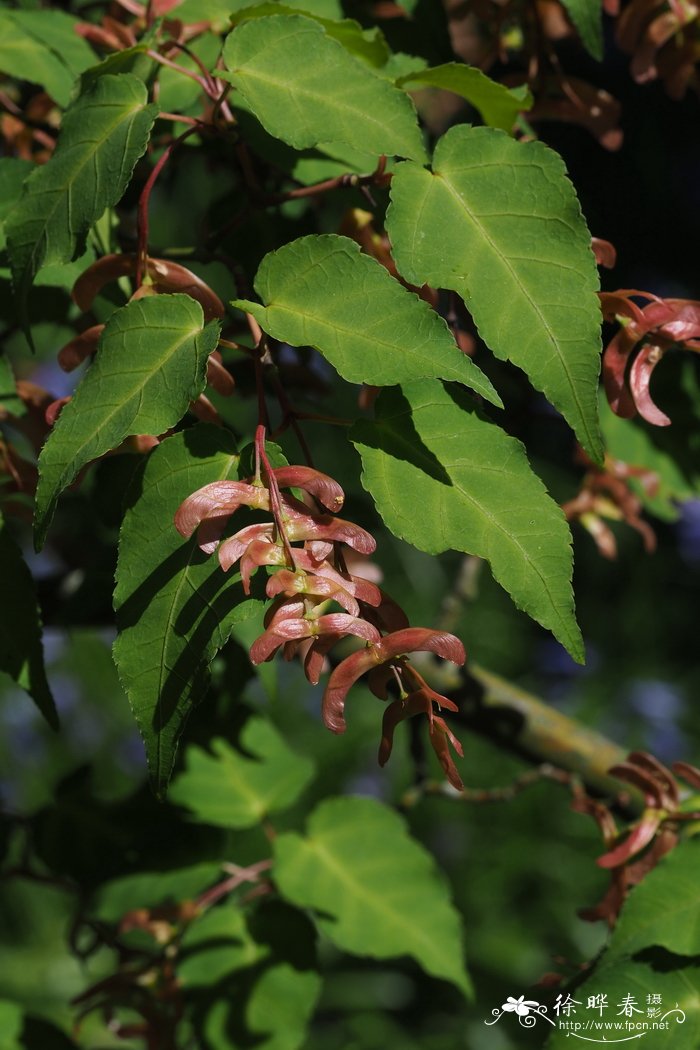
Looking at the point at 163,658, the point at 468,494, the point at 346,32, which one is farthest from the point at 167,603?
the point at 346,32

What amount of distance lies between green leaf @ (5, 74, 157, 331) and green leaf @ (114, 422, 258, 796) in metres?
0.13

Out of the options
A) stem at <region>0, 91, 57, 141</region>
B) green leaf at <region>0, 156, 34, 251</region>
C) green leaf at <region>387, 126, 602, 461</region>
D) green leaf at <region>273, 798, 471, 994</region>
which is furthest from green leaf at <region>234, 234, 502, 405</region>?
green leaf at <region>273, 798, 471, 994</region>

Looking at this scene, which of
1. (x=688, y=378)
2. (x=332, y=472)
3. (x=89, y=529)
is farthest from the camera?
(x=332, y=472)

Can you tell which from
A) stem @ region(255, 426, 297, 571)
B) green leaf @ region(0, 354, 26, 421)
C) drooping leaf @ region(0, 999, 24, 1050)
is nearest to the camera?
stem @ region(255, 426, 297, 571)

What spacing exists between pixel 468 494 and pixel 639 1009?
0.35 m

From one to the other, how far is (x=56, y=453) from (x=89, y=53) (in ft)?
1.55

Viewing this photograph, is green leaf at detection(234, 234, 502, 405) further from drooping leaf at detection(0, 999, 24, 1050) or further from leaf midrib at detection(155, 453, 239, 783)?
drooping leaf at detection(0, 999, 24, 1050)

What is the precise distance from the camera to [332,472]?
7.48 feet

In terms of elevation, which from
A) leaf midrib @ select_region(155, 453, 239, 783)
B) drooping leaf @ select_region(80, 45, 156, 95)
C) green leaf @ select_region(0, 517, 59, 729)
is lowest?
green leaf @ select_region(0, 517, 59, 729)

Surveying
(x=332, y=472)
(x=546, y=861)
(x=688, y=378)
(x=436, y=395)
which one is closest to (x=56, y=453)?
(x=436, y=395)

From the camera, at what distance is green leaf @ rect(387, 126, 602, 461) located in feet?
1.70

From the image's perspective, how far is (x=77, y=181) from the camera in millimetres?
562

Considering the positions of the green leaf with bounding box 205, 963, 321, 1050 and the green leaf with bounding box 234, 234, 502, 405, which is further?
the green leaf with bounding box 205, 963, 321, 1050

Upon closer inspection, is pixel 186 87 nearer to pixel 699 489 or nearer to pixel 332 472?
pixel 699 489
